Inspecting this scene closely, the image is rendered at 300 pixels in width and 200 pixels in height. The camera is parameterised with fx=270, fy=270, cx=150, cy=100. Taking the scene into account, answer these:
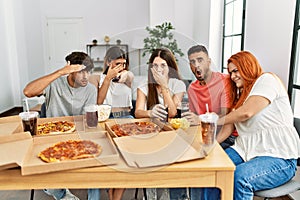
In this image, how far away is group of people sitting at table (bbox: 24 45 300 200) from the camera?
1412 mm

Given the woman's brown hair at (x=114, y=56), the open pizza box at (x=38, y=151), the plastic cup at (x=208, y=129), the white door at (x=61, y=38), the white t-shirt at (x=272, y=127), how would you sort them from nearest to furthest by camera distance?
the open pizza box at (x=38, y=151) → the plastic cup at (x=208, y=129) → the white t-shirt at (x=272, y=127) → the woman's brown hair at (x=114, y=56) → the white door at (x=61, y=38)

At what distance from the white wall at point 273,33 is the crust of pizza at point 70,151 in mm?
1411

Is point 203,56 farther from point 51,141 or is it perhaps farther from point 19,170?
point 19,170

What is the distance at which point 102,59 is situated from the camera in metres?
1.57

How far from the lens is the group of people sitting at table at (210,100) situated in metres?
1.41

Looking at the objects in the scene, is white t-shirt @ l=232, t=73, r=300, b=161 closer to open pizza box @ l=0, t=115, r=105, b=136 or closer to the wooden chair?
the wooden chair

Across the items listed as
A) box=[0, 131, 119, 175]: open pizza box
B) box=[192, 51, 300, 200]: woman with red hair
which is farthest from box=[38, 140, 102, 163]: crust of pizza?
box=[192, 51, 300, 200]: woman with red hair

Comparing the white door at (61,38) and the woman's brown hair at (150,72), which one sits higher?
the white door at (61,38)

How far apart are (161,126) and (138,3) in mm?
5361

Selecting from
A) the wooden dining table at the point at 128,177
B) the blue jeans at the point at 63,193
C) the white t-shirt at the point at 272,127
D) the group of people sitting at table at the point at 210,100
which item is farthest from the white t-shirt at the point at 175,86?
the blue jeans at the point at 63,193

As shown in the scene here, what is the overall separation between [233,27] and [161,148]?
2.50m

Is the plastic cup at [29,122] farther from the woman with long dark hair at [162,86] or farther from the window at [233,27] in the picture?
the window at [233,27]

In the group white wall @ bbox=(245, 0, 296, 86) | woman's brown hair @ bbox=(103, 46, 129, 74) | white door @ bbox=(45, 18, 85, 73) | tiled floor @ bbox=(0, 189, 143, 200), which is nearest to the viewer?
woman's brown hair @ bbox=(103, 46, 129, 74)

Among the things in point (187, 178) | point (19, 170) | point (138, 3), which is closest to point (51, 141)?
point (19, 170)
